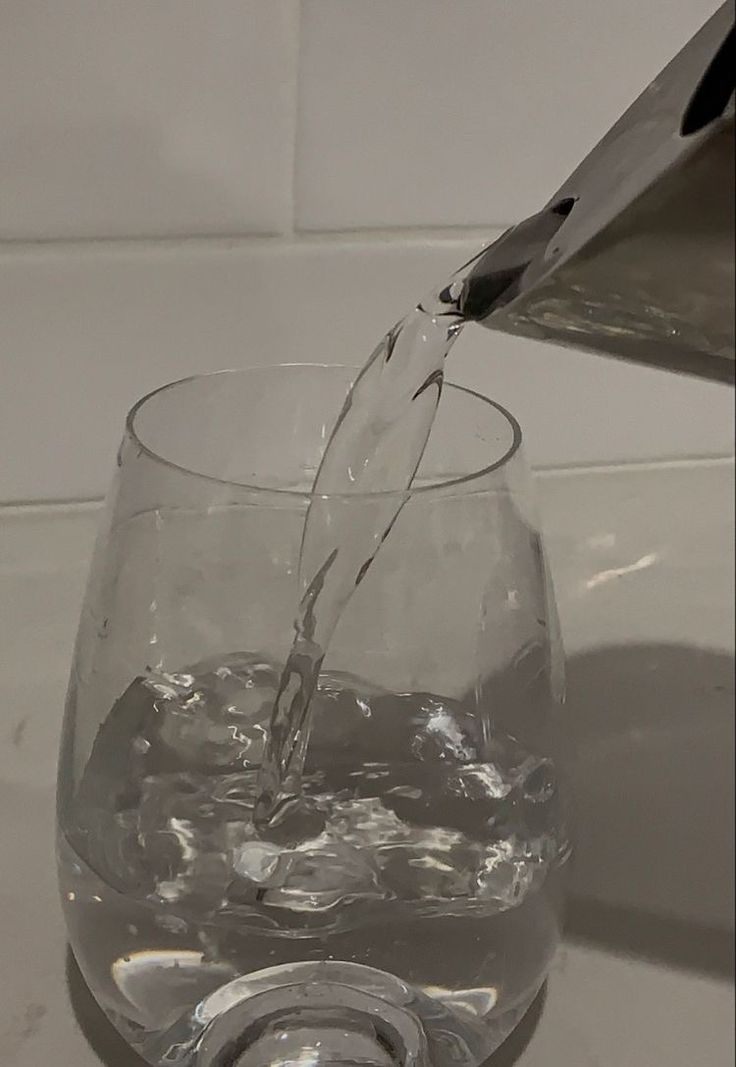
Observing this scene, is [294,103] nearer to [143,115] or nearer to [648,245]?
[143,115]

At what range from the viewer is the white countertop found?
35 centimetres

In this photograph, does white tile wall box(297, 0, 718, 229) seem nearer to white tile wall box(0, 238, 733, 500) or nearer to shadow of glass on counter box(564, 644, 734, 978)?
white tile wall box(0, 238, 733, 500)

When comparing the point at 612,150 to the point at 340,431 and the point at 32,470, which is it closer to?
the point at 340,431

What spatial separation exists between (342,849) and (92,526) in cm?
19

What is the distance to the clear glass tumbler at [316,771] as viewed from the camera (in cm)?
31

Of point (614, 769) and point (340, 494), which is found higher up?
point (340, 494)

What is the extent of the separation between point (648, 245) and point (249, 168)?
230 mm

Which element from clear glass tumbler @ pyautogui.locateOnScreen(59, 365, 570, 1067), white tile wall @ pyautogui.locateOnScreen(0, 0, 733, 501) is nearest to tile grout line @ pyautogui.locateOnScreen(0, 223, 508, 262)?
white tile wall @ pyautogui.locateOnScreen(0, 0, 733, 501)

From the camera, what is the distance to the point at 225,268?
469 millimetres

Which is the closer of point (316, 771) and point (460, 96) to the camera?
point (316, 771)

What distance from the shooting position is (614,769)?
17.6 inches

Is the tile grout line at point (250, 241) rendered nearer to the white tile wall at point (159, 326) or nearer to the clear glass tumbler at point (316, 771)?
the white tile wall at point (159, 326)

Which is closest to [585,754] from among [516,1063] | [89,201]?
[516,1063]

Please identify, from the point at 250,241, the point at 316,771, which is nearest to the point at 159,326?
the point at 250,241
